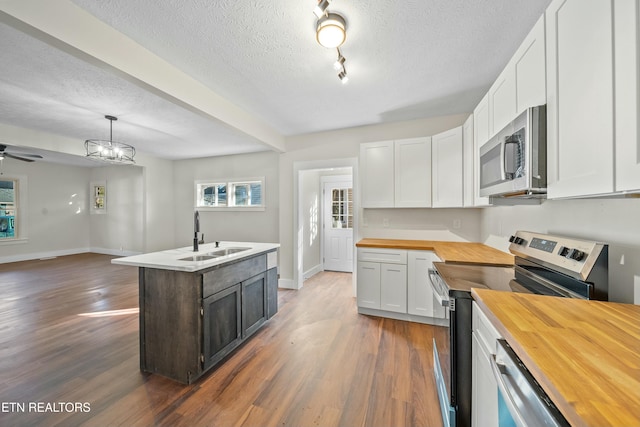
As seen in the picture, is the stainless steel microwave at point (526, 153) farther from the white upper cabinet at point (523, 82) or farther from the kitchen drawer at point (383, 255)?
the kitchen drawer at point (383, 255)

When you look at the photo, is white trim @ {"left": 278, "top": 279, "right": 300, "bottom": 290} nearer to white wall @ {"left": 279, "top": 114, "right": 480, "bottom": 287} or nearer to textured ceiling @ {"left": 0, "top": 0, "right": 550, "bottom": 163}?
white wall @ {"left": 279, "top": 114, "right": 480, "bottom": 287}

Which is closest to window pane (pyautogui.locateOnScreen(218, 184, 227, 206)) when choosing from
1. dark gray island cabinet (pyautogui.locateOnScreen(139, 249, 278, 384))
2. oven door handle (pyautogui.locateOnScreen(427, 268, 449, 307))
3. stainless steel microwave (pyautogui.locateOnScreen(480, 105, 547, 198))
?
dark gray island cabinet (pyautogui.locateOnScreen(139, 249, 278, 384))

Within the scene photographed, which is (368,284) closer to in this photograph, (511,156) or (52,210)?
(511,156)

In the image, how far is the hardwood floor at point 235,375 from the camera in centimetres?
154

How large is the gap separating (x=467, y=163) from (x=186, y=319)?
9.94 ft

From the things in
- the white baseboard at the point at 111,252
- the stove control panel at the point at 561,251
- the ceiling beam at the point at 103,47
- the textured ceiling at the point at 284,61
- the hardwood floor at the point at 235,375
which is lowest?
the hardwood floor at the point at 235,375

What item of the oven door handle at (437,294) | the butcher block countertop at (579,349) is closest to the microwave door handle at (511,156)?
the butcher block countertop at (579,349)

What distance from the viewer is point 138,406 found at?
63.2 inches

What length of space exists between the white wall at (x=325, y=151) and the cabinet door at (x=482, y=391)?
2.29m

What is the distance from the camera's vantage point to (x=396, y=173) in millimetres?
3164

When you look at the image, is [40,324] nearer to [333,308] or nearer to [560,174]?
[333,308]

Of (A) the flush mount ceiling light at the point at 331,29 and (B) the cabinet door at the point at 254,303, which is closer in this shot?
(A) the flush mount ceiling light at the point at 331,29

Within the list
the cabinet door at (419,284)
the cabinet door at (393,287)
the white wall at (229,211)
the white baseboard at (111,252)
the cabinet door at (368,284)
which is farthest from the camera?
the white baseboard at (111,252)

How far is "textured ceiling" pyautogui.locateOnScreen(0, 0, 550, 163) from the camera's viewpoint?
5.16 ft
